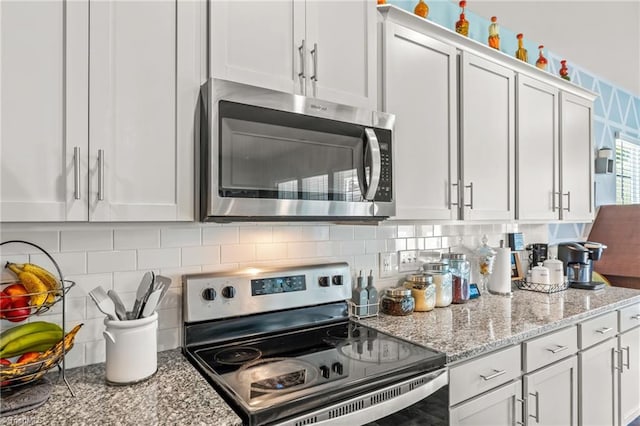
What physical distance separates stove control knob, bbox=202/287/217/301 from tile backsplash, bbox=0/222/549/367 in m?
0.10

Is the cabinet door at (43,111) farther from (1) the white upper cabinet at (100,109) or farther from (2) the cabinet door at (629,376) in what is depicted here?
(2) the cabinet door at (629,376)

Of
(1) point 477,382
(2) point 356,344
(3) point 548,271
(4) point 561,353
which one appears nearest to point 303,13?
(2) point 356,344

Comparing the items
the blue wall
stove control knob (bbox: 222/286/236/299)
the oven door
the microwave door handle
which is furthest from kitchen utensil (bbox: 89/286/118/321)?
the blue wall

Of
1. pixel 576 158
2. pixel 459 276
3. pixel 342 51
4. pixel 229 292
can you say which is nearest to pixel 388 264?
pixel 459 276

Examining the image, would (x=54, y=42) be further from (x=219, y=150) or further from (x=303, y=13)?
(x=303, y=13)

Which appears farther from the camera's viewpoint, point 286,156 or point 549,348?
point 549,348

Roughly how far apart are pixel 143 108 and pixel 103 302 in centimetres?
58

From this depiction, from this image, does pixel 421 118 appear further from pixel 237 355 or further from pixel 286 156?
pixel 237 355

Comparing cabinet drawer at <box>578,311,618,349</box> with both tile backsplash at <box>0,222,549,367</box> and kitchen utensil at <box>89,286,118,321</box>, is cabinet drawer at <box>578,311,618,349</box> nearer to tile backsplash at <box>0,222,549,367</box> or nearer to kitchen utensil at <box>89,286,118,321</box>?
tile backsplash at <box>0,222,549,367</box>

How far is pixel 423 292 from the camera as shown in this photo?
77.8 inches

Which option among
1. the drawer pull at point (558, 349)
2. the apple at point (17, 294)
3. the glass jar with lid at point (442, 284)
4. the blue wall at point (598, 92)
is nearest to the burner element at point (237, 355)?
the apple at point (17, 294)

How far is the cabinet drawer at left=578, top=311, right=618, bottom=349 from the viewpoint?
202cm

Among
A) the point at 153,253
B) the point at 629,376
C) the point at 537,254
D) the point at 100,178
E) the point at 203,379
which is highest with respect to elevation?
the point at 100,178

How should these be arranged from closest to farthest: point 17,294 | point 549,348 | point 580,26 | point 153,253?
point 17,294
point 153,253
point 549,348
point 580,26
